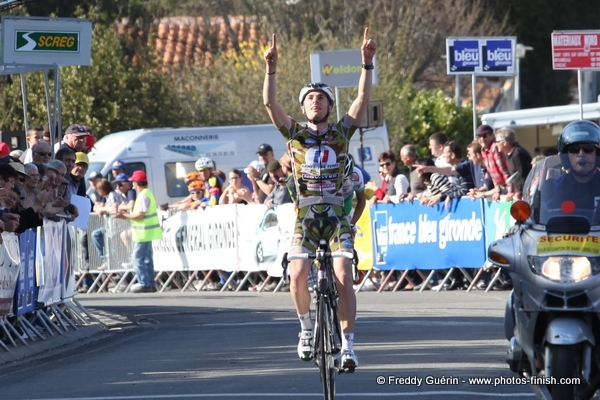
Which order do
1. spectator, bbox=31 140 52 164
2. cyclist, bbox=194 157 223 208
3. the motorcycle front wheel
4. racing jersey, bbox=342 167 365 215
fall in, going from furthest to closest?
cyclist, bbox=194 157 223 208, spectator, bbox=31 140 52 164, racing jersey, bbox=342 167 365 215, the motorcycle front wheel

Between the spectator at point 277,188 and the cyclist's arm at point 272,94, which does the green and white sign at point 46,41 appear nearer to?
the spectator at point 277,188

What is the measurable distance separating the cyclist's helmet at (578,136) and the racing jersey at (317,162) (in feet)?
5.43

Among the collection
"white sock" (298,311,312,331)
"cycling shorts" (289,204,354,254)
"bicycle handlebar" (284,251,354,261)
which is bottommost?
"white sock" (298,311,312,331)

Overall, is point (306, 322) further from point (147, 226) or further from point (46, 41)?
point (147, 226)

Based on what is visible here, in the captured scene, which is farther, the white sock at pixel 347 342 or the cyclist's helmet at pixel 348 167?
the cyclist's helmet at pixel 348 167

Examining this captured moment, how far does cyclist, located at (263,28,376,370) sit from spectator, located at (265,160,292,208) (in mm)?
10908

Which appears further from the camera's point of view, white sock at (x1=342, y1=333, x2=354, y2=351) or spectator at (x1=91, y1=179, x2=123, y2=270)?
spectator at (x1=91, y1=179, x2=123, y2=270)

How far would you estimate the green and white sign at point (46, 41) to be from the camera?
1662 centimetres

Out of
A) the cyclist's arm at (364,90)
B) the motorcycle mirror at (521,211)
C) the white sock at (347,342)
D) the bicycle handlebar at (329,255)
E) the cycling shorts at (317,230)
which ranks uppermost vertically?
the cyclist's arm at (364,90)

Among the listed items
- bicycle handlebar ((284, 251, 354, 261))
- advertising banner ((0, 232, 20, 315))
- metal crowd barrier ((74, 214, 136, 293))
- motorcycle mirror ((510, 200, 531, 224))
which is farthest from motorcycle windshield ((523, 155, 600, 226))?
metal crowd barrier ((74, 214, 136, 293))

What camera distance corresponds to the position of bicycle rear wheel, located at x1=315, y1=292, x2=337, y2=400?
8609 mm

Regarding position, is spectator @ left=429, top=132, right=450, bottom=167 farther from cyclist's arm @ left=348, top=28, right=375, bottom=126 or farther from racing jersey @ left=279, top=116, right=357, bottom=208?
racing jersey @ left=279, top=116, right=357, bottom=208

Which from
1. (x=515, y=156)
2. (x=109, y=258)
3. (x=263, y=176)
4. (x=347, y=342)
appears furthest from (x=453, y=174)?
(x=347, y=342)

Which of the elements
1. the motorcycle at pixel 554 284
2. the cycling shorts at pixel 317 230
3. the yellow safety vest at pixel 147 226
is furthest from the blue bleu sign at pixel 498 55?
the motorcycle at pixel 554 284
